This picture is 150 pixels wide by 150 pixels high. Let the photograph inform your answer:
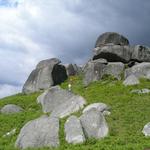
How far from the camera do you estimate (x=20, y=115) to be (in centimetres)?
4281

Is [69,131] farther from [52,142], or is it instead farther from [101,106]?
[101,106]

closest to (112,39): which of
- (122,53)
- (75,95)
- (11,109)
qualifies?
(122,53)

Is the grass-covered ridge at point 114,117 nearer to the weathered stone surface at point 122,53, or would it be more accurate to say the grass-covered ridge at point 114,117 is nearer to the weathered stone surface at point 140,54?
the weathered stone surface at point 122,53

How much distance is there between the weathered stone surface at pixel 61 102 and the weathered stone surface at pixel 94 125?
6665mm

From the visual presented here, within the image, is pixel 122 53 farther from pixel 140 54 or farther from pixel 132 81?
pixel 132 81

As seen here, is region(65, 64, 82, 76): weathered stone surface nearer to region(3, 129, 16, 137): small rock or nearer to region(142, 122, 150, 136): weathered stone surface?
region(3, 129, 16, 137): small rock

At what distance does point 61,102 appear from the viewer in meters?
45.5

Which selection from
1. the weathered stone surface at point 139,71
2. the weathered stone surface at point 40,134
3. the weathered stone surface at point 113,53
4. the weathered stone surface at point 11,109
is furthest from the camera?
the weathered stone surface at point 113,53

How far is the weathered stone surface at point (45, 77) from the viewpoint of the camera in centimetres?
6600

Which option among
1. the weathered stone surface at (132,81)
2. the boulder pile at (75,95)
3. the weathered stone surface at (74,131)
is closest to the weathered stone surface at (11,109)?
the boulder pile at (75,95)

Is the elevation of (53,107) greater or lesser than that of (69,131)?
greater

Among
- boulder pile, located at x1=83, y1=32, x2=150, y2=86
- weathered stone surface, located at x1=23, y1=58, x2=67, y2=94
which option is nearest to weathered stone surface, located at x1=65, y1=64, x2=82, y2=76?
weathered stone surface, located at x1=23, y1=58, x2=67, y2=94

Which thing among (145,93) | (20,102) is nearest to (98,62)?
(20,102)

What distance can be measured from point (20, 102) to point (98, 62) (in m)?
15.0
